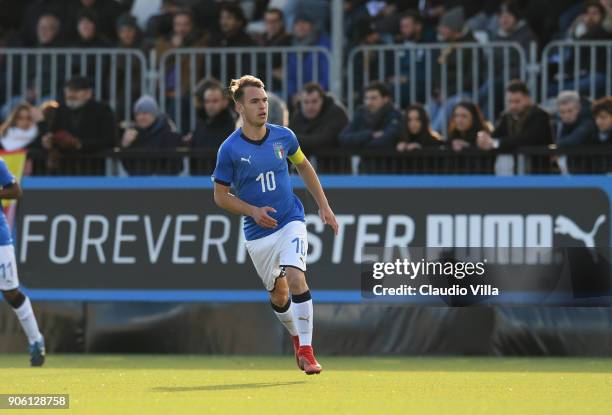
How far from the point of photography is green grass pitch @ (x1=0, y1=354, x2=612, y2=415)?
375 inches

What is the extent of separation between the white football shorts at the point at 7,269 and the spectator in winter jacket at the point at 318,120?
11.8 ft

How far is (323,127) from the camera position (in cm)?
1606

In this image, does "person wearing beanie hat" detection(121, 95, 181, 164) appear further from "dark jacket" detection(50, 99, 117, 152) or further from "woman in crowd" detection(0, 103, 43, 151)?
"woman in crowd" detection(0, 103, 43, 151)

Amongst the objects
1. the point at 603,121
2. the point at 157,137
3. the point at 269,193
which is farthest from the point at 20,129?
the point at 603,121

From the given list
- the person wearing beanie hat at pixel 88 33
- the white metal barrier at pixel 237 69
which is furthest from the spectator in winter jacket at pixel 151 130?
the person wearing beanie hat at pixel 88 33

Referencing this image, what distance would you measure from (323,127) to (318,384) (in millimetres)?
5225

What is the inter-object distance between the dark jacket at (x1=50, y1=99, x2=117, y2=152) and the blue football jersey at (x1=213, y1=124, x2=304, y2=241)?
4.52 meters

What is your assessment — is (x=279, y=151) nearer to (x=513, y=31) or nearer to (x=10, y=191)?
(x=10, y=191)

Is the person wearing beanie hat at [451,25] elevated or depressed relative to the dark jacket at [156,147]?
elevated

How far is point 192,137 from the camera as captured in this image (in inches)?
648

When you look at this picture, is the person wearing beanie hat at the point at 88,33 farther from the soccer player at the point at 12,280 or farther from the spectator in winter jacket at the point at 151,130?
the soccer player at the point at 12,280

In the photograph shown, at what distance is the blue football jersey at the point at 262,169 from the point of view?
1195cm

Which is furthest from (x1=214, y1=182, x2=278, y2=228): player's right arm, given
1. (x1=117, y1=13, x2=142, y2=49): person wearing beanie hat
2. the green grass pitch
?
(x1=117, y1=13, x2=142, y2=49): person wearing beanie hat

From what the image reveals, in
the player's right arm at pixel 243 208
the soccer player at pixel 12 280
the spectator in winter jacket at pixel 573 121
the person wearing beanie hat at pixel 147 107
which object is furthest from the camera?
the person wearing beanie hat at pixel 147 107
